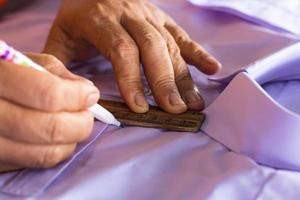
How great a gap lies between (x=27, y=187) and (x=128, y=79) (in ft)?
0.53

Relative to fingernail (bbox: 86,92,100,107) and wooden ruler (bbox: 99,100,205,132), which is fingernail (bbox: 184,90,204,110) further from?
fingernail (bbox: 86,92,100,107)

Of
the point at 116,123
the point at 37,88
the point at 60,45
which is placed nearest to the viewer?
the point at 37,88

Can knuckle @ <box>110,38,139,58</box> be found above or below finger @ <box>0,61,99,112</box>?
below

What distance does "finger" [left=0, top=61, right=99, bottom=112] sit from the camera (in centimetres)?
37

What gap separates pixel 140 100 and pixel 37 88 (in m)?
0.15

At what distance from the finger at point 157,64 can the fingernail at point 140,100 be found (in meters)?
0.01

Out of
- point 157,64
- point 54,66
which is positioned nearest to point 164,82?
point 157,64

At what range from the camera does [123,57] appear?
0.54 m

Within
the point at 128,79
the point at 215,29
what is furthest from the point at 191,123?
the point at 215,29

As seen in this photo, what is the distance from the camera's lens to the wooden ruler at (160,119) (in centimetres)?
47

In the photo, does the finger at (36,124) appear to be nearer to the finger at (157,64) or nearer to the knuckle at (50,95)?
the knuckle at (50,95)

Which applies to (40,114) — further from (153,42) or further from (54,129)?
(153,42)

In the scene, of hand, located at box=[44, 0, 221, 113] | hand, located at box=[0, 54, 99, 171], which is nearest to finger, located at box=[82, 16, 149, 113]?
hand, located at box=[44, 0, 221, 113]

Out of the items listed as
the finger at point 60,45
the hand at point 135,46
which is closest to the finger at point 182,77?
the hand at point 135,46
